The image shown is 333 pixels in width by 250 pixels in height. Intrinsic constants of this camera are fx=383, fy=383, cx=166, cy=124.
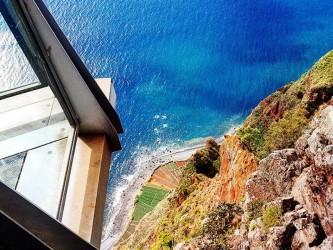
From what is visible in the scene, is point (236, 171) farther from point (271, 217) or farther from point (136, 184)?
point (136, 184)

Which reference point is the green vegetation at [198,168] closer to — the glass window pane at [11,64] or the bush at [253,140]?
the bush at [253,140]

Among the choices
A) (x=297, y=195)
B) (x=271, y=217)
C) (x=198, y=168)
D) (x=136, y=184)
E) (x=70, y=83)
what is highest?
(x=136, y=184)

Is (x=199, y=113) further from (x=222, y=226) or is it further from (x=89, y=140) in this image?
(x=89, y=140)

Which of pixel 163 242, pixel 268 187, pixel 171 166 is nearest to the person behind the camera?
pixel 268 187

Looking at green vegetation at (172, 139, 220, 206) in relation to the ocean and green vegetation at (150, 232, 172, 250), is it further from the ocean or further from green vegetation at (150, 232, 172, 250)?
the ocean

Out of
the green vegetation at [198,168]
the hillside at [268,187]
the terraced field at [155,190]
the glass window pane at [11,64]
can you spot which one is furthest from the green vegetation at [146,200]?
the glass window pane at [11,64]

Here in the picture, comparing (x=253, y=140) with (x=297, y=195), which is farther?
(x=253, y=140)

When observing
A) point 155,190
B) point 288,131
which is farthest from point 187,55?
point 288,131
